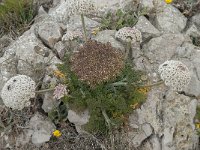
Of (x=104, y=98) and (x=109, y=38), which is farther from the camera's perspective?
(x=109, y=38)

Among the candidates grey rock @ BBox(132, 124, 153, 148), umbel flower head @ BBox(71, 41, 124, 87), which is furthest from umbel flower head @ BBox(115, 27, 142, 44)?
grey rock @ BBox(132, 124, 153, 148)

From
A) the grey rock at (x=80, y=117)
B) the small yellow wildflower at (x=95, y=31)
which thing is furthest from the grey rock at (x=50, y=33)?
the grey rock at (x=80, y=117)

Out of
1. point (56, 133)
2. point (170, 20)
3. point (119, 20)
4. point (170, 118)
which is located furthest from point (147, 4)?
point (56, 133)

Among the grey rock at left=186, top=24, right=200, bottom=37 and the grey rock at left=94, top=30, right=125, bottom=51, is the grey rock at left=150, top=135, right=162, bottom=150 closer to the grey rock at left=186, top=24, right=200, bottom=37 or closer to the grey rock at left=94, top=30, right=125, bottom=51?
the grey rock at left=94, top=30, right=125, bottom=51

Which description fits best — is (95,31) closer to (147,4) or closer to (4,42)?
(147,4)

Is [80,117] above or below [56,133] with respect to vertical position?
above

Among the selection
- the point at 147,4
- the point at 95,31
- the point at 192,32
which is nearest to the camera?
the point at 95,31
